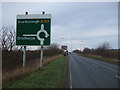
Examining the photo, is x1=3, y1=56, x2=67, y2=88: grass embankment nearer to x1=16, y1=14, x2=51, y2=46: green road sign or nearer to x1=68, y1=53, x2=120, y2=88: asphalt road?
x1=68, y1=53, x2=120, y2=88: asphalt road

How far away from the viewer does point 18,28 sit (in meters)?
19.8

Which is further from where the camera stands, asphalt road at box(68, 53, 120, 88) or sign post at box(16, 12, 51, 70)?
sign post at box(16, 12, 51, 70)

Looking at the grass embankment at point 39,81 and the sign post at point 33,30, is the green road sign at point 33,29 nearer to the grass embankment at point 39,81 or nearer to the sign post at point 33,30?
the sign post at point 33,30

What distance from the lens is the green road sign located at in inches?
771

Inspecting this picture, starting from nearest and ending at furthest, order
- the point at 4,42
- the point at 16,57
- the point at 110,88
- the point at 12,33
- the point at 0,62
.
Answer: the point at 110,88, the point at 0,62, the point at 16,57, the point at 4,42, the point at 12,33

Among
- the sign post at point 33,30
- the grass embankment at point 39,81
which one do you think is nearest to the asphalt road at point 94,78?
the grass embankment at point 39,81

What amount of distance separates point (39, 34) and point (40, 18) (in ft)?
5.18

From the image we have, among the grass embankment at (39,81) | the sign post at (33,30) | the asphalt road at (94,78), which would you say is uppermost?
the sign post at (33,30)

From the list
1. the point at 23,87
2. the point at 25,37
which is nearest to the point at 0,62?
the point at 25,37

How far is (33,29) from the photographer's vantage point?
1967cm

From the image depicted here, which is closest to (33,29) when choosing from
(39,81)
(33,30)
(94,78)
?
(33,30)

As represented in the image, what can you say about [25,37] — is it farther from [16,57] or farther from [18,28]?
[16,57]

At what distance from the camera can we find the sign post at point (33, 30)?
19.6 metres

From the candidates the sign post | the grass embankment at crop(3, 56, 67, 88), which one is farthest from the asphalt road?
the sign post
